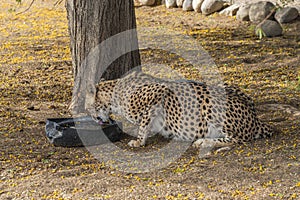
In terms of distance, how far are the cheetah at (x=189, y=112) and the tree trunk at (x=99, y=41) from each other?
0.71 m

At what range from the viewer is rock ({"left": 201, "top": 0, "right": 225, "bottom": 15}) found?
12531 millimetres

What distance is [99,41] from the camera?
716 cm

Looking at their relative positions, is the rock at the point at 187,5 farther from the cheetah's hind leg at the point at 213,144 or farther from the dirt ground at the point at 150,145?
the cheetah's hind leg at the point at 213,144

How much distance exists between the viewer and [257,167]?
17.6 feet

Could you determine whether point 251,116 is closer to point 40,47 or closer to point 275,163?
point 275,163

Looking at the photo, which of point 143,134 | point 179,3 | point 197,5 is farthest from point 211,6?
point 143,134

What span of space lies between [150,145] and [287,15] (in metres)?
5.98

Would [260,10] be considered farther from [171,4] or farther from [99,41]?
[99,41]

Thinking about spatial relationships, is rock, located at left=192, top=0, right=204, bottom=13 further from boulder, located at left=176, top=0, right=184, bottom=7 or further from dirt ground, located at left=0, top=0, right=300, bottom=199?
boulder, located at left=176, top=0, right=184, bottom=7

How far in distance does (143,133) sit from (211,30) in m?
5.80

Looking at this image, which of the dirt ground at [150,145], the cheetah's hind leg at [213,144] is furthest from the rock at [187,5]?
the cheetah's hind leg at [213,144]

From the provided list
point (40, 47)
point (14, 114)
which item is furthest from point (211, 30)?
point (14, 114)

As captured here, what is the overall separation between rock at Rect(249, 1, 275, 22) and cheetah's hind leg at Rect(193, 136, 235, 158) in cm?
576

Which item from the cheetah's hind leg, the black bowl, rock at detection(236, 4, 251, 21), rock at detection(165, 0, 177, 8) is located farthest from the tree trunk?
rock at detection(165, 0, 177, 8)
